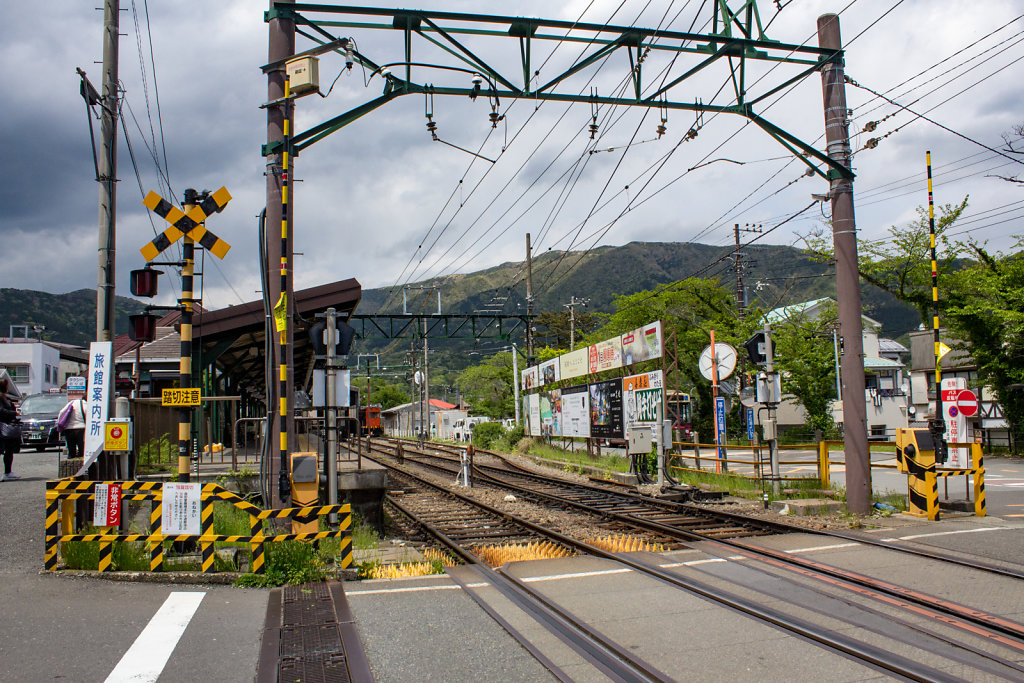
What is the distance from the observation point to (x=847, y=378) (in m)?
11.9

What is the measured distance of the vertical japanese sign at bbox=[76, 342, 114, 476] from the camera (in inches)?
372

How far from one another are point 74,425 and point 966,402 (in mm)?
15664

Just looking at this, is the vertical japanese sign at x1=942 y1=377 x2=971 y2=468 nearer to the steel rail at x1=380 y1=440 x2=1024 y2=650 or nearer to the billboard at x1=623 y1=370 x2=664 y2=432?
the steel rail at x1=380 y1=440 x2=1024 y2=650

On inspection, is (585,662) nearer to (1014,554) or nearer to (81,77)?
(1014,554)

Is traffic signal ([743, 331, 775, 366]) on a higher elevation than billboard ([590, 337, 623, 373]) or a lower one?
lower

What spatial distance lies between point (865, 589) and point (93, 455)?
8672 millimetres

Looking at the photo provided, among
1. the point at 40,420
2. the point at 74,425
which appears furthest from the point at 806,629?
the point at 40,420

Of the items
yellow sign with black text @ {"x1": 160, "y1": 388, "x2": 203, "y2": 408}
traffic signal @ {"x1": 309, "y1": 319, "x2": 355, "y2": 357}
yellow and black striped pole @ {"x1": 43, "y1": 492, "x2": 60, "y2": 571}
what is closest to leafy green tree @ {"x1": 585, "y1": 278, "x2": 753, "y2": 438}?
traffic signal @ {"x1": 309, "y1": 319, "x2": 355, "y2": 357}

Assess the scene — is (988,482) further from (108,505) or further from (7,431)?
(7,431)

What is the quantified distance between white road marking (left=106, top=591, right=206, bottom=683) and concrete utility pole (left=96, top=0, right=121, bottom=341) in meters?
6.45

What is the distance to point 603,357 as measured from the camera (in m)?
27.2

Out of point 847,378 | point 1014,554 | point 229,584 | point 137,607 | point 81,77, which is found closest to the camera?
point 137,607

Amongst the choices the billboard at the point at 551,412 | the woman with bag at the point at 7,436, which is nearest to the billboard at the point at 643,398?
the billboard at the point at 551,412

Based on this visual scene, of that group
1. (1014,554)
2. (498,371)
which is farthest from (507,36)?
(498,371)
